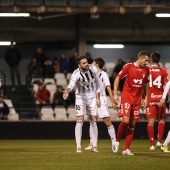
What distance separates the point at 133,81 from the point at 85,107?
5.11 feet

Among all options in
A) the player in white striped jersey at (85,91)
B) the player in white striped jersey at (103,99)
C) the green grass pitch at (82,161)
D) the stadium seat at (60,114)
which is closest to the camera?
the green grass pitch at (82,161)

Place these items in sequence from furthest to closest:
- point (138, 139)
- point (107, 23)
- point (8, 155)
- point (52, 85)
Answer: point (107, 23)
point (52, 85)
point (138, 139)
point (8, 155)

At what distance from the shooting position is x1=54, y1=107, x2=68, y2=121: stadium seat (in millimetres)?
28541

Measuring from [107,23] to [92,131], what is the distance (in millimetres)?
18815

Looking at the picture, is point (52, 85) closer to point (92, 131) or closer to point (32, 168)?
point (92, 131)

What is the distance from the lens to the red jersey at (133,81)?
54.8 ft

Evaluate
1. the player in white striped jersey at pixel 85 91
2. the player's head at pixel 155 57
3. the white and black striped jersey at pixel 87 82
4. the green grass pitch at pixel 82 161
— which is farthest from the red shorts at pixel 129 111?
the player's head at pixel 155 57

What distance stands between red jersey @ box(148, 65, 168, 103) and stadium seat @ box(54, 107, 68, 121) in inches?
372

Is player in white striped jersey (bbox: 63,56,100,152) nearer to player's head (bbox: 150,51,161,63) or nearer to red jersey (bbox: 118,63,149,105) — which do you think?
red jersey (bbox: 118,63,149,105)

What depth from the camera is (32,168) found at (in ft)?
43.4

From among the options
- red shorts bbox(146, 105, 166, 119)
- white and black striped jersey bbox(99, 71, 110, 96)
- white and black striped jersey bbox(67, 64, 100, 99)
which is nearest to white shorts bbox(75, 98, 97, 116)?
white and black striped jersey bbox(67, 64, 100, 99)

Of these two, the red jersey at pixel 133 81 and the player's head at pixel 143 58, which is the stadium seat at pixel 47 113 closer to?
the red jersey at pixel 133 81

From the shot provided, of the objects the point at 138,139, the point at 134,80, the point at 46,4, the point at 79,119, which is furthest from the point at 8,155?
the point at 46,4

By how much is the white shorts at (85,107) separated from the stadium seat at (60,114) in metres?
10.6
